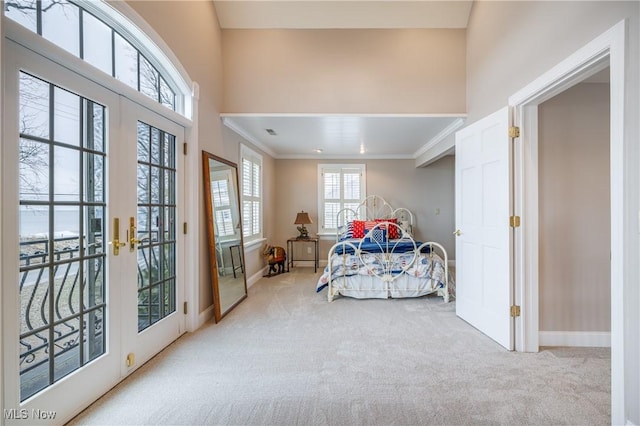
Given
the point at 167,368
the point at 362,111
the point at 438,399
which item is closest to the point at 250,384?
the point at 167,368

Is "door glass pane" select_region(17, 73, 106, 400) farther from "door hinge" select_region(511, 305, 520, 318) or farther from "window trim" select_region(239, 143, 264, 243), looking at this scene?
"door hinge" select_region(511, 305, 520, 318)

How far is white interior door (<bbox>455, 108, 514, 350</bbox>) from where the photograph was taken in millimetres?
2426

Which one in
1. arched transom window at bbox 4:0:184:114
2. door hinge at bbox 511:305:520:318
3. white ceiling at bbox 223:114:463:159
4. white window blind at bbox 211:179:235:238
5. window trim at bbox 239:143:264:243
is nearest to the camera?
arched transom window at bbox 4:0:184:114

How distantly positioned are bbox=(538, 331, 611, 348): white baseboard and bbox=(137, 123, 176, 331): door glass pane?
336 cm

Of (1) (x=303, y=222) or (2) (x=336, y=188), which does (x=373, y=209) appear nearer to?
(2) (x=336, y=188)

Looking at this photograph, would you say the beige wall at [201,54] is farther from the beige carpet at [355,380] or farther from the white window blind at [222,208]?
the beige carpet at [355,380]

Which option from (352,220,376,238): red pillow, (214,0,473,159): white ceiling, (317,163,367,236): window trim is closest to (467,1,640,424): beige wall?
(214,0,473,159): white ceiling

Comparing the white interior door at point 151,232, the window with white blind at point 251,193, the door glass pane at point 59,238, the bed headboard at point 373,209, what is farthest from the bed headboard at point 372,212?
the door glass pane at point 59,238

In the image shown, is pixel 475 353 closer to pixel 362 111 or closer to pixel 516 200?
pixel 516 200

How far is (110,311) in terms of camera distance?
73.5 inches

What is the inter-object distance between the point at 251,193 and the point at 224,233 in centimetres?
149

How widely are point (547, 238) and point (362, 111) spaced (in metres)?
2.27

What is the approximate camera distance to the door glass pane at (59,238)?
1.39 metres

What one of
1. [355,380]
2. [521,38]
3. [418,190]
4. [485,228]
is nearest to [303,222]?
[418,190]
